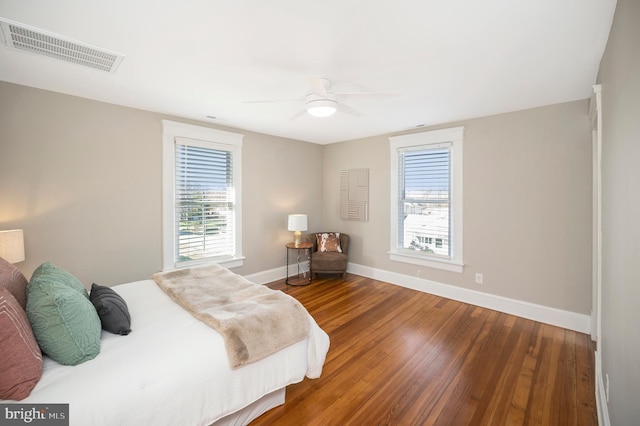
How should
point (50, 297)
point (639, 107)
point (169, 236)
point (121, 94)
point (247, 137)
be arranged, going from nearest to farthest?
1. point (639, 107)
2. point (50, 297)
3. point (121, 94)
4. point (169, 236)
5. point (247, 137)

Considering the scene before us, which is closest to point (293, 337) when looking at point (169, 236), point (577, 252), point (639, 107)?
point (639, 107)

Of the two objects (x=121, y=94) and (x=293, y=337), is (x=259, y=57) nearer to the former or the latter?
(x=121, y=94)

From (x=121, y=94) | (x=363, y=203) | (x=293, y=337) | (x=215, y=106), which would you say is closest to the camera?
(x=293, y=337)

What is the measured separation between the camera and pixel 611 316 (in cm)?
161

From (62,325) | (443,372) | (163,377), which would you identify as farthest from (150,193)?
(443,372)

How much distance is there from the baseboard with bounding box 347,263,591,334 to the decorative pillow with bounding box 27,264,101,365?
158 inches

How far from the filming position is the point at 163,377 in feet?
4.39

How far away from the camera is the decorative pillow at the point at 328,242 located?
497 centimetres

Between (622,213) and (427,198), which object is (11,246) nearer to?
(622,213)

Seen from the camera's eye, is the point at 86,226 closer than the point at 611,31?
No

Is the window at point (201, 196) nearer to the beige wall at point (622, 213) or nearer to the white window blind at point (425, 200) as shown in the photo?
the white window blind at point (425, 200)

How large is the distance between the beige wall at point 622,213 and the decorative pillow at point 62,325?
2456 mm

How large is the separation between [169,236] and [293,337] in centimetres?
265

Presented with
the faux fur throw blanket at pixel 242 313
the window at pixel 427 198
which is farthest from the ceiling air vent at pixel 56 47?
the window at pixel 427 198
